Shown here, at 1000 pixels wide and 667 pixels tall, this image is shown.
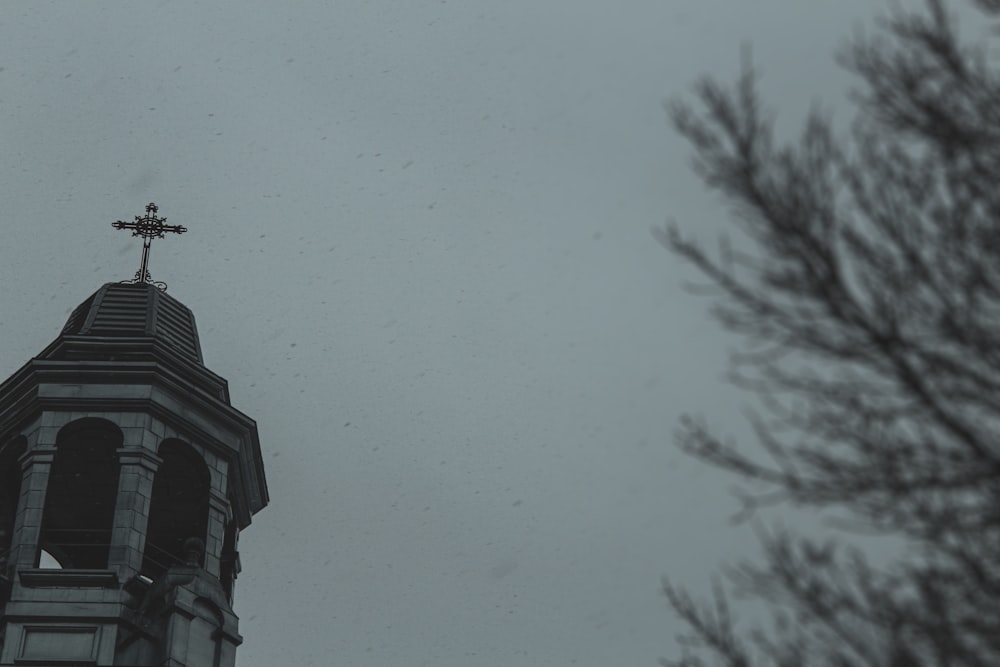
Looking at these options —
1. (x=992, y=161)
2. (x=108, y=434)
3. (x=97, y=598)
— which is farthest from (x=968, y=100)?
(x=108, y=434)

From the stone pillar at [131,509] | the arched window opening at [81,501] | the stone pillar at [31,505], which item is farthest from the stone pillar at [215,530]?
the stone pillar at [31,505]

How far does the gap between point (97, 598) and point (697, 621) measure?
744 inches

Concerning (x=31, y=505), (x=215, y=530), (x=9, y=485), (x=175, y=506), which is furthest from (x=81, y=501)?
(x=31, y=505)

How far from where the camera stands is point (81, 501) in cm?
3278

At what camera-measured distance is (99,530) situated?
3027 centimetres

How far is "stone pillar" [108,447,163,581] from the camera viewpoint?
28578 mm

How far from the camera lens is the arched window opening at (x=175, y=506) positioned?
3098cm

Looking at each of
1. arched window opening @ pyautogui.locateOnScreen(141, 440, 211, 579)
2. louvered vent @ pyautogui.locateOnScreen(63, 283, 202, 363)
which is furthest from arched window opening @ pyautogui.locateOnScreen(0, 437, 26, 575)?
louvered vent @ pyautogui.locateOnScreen(63, 283, 202, 363)

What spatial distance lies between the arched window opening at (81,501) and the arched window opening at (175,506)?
81cm

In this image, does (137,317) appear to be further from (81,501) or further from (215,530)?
(215,530)

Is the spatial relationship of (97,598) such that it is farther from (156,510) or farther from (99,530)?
(156,510)

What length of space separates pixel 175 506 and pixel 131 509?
11.2 feet

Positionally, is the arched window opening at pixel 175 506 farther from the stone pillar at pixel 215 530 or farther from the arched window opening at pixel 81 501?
the arched window opening at pixel 81 501

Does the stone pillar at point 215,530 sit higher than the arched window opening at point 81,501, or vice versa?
the arched window opening at point 81,501
